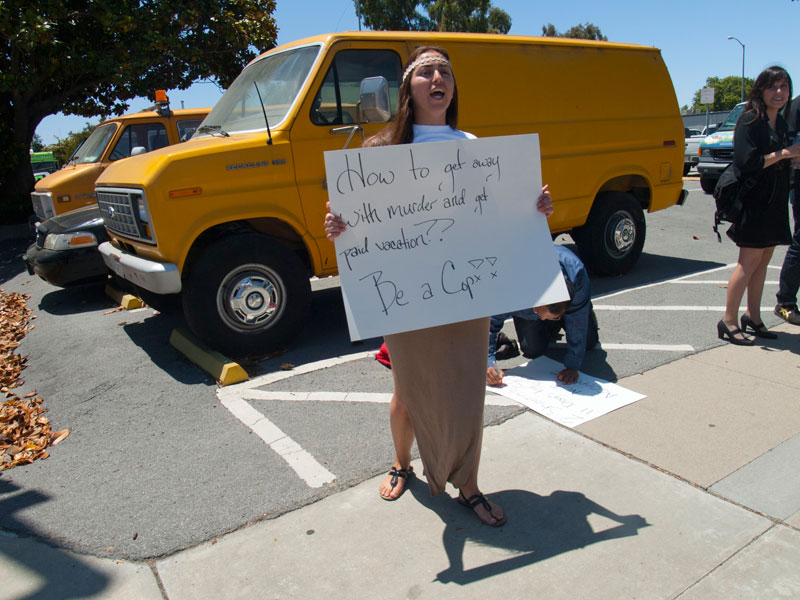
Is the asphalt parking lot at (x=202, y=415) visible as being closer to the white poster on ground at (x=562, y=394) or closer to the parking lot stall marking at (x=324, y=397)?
the parking lot stall marking at (x=324, y=397)

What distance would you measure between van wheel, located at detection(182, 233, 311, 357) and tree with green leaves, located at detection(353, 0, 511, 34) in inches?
1472

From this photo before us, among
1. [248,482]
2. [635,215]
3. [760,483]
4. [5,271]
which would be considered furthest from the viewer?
[5,271]

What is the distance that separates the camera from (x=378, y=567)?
8.27ft

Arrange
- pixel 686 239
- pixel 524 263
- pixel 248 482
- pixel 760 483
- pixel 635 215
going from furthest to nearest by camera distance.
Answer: pixel 686 239
pixel 635 215
pixel 248 482
pixel 760 483
pixel 524 263

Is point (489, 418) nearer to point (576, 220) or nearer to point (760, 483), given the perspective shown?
point (760, 483)

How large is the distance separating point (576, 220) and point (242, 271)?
142 inches

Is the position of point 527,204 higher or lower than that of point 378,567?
higher

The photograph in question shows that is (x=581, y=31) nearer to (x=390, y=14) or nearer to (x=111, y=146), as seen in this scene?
(x=390, y=14)

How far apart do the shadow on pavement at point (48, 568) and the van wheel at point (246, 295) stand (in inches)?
78.8

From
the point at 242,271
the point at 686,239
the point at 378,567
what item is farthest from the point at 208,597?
the point at 686,239

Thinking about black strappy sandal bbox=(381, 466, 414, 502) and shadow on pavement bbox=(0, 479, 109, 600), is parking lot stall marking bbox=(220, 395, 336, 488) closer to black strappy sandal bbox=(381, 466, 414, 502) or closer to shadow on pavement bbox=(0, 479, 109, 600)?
black strappy sandal bbox=(381, 466, 414, 502)

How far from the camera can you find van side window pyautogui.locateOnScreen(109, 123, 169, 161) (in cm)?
899

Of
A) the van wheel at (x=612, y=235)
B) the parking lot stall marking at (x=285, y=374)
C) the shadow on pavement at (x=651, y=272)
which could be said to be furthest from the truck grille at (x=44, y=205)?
the shadow on pavement at (x=651, y=272)

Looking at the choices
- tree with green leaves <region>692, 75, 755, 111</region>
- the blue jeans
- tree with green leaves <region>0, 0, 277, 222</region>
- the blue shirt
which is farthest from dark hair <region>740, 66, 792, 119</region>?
tree with green leaves <region>692, 75, 755, 111</region>
